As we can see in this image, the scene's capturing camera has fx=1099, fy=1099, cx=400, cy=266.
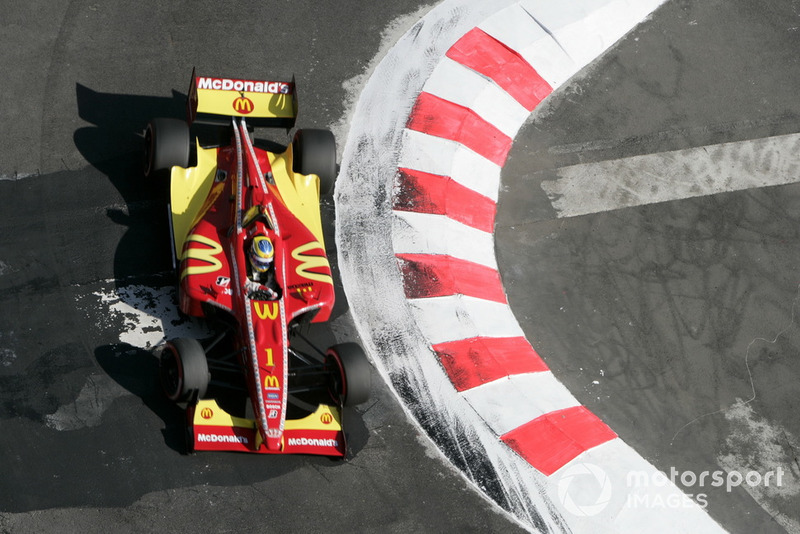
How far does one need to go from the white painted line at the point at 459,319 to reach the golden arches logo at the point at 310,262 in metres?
1.03

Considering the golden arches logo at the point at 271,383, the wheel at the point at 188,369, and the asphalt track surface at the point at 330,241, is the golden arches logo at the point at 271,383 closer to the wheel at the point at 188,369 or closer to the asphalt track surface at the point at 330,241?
the wheel at the point at 188,369

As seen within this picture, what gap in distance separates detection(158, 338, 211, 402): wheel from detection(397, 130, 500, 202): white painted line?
325cm

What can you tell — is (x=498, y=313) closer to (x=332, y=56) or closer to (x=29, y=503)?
(x=332, y=56)

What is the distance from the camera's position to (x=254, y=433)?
26.8 feet

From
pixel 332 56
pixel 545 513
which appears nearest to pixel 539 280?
pixel 545 513

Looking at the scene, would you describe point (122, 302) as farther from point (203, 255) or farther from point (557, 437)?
point (557, 437)

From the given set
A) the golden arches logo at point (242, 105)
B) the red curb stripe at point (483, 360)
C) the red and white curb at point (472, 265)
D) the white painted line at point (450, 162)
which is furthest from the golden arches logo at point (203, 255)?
the white painted line at point (450, 162)

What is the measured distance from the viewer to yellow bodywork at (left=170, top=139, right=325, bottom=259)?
9.13 m

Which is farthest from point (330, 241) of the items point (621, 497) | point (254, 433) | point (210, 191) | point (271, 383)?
point (621, 497)

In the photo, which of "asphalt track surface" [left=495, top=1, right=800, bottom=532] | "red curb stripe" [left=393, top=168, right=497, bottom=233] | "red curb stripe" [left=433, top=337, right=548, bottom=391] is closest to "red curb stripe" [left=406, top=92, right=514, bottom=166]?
"asphalt track surface" [left=495, top=1, right=800, bottom=532]

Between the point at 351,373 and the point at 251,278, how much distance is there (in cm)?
108

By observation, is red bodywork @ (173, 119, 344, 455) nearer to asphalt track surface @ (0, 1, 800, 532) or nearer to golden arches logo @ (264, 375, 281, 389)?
golden arches logo @ (264, 375, 281, 389)

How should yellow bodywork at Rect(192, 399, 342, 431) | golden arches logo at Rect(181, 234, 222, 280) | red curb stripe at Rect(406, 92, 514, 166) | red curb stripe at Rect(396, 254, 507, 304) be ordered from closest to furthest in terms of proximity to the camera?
yellow bodywork at Rect(192, 399, 342, 431) < golden arches logo at Rect(181, 234, 222, 280) < red curb stripe at Rect(396, 254, 507, 304) < red curb stripe at Rect(406, 92, 514, 166)

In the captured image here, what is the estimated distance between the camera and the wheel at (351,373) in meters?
8.31
